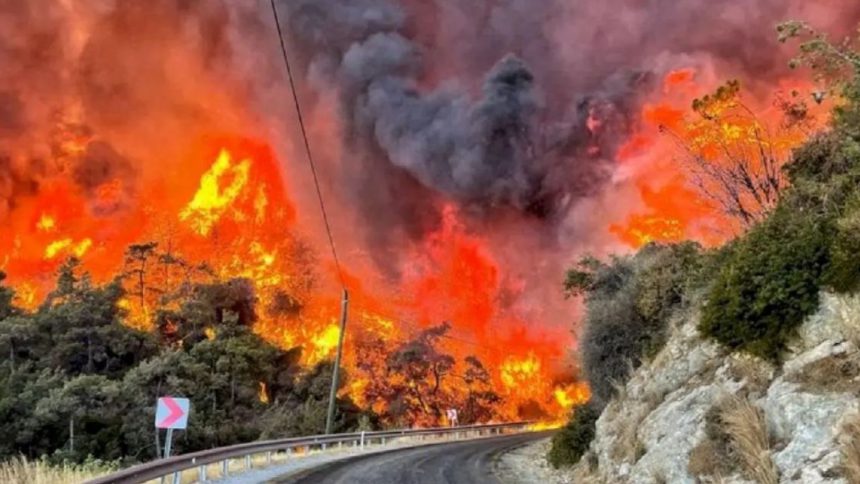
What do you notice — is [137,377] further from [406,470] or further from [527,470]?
[527,470]

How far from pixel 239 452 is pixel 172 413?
5179 millimetres

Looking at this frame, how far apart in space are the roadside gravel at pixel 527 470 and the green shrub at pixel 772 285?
7.95m

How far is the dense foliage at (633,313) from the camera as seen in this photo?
18234 millimetres

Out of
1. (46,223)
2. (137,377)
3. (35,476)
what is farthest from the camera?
(46,223)

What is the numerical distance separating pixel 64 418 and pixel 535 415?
49.7 meters

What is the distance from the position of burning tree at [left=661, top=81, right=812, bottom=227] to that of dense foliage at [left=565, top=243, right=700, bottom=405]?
1.96 meters

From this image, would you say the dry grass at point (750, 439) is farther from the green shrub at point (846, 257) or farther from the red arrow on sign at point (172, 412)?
the red arrow on sign at point (172, 412)

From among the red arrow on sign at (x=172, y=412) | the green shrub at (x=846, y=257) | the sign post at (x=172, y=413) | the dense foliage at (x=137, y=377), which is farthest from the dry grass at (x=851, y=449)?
the dense foliage at (x=137, y=377)

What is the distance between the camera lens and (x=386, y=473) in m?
18.0

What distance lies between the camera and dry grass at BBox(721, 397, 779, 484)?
330 inches

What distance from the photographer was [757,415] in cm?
938

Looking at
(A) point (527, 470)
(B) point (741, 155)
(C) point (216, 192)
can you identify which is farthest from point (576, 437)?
(C) point (216, 192)

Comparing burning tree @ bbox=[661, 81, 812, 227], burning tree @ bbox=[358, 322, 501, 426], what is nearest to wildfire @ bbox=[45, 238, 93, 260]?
burning tree @ bbox=[358, 322, 501, 426]

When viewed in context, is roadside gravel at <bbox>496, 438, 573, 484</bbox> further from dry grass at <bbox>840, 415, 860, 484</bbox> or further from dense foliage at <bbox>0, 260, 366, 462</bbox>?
dense foliage at <bbox>0, 260, 366, 462</bbox>
